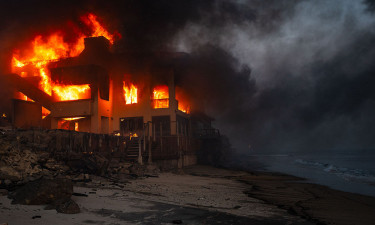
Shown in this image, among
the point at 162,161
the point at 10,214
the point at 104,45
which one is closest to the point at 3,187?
the point at 10,214

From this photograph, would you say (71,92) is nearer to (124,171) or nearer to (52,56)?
(52,56)

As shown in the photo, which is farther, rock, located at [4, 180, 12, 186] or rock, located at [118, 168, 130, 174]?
rock, located at [118, 168, 130, 174]

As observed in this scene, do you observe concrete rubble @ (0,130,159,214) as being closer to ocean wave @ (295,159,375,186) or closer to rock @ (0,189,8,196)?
rock @ (0,189,8,196)

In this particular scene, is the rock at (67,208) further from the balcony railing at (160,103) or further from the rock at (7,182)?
the balcony railing at (160,103)

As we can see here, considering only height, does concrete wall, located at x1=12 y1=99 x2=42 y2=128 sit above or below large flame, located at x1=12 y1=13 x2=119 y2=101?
below

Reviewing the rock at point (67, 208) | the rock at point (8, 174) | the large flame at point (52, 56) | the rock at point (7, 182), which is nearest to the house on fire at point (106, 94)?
the large flame at point (52, 56)

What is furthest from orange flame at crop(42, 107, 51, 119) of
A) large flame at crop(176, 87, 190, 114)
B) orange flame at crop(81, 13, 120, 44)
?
large flame at crop(176, 87, 190, 114)

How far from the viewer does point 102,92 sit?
98.9 feet

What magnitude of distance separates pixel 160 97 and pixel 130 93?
11.9 feet

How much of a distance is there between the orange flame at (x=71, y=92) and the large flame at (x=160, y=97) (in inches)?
285

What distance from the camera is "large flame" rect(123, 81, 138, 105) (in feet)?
105

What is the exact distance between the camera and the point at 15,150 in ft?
35.6

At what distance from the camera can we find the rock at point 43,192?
6681 mm

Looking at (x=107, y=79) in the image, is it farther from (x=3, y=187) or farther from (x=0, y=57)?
(x=3, y=187)
